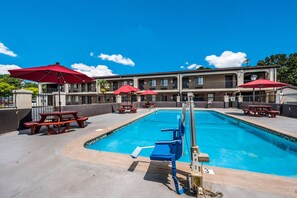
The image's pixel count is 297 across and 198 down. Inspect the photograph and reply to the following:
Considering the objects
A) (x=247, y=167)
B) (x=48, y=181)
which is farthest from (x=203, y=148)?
(x=48, y=181)

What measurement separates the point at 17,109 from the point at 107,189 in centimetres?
683

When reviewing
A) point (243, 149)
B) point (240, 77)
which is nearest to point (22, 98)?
point (243, 149)

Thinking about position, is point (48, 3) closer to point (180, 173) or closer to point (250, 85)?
point (180, 173)

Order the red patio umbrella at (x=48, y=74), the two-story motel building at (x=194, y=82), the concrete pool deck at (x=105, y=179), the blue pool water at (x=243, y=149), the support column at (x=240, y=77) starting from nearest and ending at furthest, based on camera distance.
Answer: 1. the concrete pool deck at (x=105, y=179)
2. the blue pool water at (x=243, y=149)
3. the red patio umbrella at (x=48, y=74)
4. the support column at (x=240, y=77)
5. the two-story motel building at (x=194, y=82)

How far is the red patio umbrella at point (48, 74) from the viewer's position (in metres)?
5.25

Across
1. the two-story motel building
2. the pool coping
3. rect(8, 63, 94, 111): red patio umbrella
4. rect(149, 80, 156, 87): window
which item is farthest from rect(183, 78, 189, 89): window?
the pool coping

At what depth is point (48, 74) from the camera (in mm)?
6551

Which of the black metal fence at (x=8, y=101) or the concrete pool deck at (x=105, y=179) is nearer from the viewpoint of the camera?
the concrete pool deck at (x=105, y=179)

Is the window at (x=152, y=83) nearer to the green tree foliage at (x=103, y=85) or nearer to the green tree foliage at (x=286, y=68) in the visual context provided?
the green tree foliage at (x=103, y=85)

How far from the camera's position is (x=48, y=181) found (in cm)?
238

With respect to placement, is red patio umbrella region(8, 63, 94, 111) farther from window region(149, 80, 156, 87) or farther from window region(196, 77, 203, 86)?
window region(196, 77, 203, 86)

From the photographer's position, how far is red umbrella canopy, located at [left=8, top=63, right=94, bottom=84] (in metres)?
5.26

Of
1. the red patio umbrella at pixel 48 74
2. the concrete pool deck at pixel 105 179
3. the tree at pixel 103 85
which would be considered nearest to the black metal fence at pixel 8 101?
the red patio umbrella at pixel 48 74

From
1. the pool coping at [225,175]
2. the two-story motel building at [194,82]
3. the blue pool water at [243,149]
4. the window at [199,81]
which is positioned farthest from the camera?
the window at [199,81]
